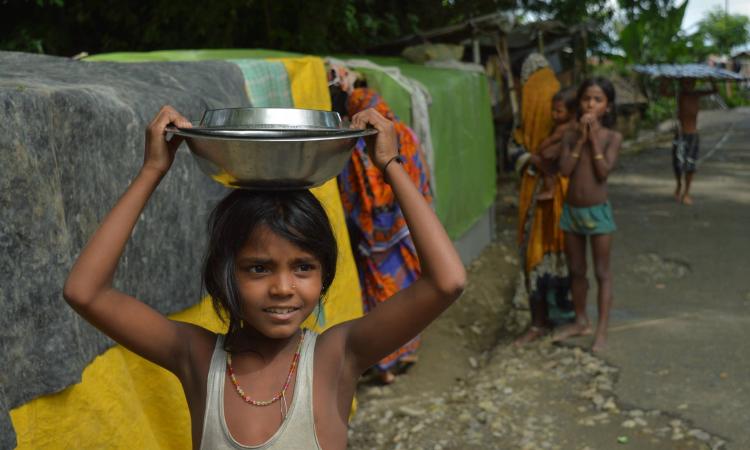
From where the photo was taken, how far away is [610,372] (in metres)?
4.90

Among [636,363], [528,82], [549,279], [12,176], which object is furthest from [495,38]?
[12,176]

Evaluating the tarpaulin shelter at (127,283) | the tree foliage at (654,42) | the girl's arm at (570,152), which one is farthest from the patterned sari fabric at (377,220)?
the tree foliage at (654,42)

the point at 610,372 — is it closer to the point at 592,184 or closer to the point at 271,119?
the point at 592,184

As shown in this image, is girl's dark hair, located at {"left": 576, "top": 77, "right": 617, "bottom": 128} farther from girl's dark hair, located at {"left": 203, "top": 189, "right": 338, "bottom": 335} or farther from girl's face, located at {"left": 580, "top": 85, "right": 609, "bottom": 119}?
girl's dark hair, located at {"left": 203, "top": 189, "right": 338, "bottom": 335}

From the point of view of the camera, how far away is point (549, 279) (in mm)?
5637

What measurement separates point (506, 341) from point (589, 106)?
5.42ft

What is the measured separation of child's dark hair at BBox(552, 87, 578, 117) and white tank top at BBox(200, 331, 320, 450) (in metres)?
3.83

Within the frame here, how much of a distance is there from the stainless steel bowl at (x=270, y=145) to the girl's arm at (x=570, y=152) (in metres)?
3.55

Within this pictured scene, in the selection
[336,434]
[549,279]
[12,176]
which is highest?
[12,176]

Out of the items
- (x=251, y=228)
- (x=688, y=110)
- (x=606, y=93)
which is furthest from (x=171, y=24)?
(x=251, y=228)

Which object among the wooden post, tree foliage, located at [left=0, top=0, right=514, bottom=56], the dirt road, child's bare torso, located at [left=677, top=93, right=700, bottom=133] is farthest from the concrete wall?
child's bare torso, located at [left=677, top=93, right=700, bottom=133]

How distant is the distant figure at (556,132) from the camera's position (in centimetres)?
538

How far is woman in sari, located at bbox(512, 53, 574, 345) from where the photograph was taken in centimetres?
559

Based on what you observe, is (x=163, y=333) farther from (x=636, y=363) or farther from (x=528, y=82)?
(x=528, y=82)
